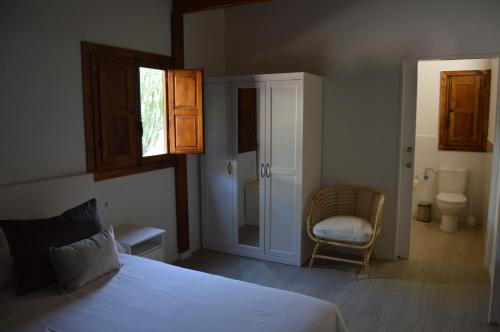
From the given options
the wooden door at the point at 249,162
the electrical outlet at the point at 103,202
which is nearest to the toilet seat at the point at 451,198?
the wooden door at the point at 249,162

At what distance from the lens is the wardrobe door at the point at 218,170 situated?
14.1 ft

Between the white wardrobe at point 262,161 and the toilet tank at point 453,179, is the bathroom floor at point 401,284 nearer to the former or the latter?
the white wardrobe at point 262,161

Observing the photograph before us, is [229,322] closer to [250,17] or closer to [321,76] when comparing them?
[321,76]

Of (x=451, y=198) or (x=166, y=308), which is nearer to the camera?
(x=166, y=308)

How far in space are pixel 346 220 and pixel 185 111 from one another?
1862mm

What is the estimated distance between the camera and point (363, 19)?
13.6 ft

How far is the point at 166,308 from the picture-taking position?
7.09ft

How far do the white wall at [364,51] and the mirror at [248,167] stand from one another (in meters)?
0.71

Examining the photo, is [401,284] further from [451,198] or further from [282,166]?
[451,198]

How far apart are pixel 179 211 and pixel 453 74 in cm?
394

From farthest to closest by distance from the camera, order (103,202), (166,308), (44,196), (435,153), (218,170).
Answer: (435,153) → (218,170) → (103,202) → (44,196) → (166,308)

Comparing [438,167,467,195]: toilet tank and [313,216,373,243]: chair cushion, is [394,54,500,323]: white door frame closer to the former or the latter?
[313,216,373,243]: chair cushion

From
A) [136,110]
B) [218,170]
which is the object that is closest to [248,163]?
[218,170]

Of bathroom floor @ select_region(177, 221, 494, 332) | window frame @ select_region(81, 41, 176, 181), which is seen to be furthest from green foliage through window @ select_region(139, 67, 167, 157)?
bathroom floor @ select_region(177, 221, 494, 332)
